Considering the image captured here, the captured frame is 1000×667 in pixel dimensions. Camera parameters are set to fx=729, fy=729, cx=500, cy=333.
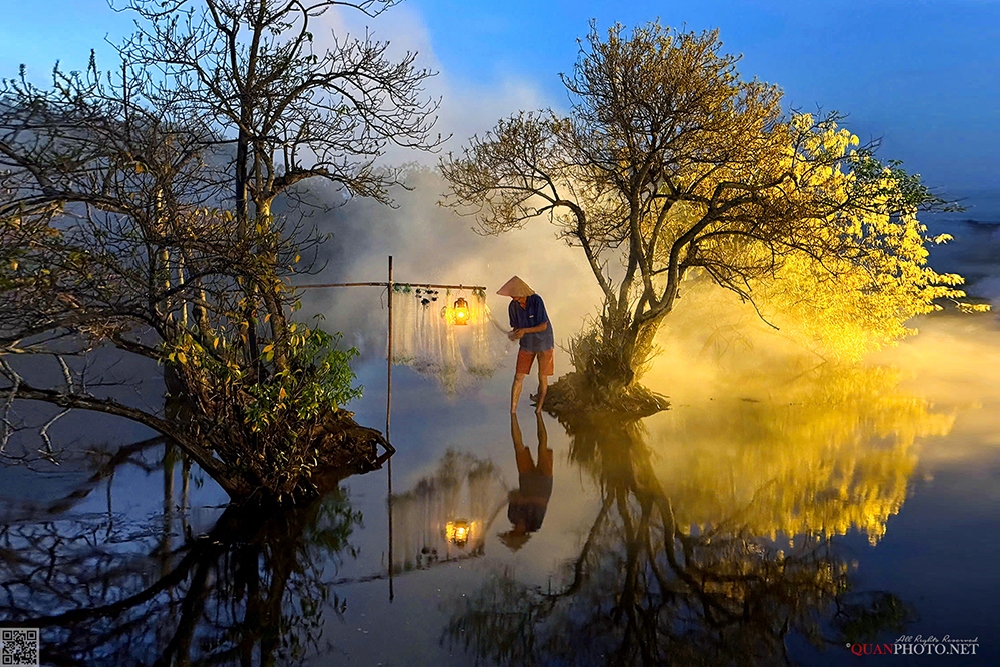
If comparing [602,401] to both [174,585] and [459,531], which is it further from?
[174,585]

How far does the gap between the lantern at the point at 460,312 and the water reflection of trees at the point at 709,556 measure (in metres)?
2.38

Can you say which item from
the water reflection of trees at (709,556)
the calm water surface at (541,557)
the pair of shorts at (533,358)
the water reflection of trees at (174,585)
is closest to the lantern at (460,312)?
the pair of shorts at (533,358)

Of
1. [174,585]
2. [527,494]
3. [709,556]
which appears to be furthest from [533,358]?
[174,585]

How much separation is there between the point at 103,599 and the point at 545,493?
4.32 m

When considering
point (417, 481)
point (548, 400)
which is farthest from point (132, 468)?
point (548, 400)

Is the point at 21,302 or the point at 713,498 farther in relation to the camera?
the point at 713,498

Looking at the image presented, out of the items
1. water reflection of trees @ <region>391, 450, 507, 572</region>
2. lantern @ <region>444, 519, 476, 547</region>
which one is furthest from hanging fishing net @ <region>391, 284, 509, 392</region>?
lantern @ <region>444, 519, 476, 547</region>

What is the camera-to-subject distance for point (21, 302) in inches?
215

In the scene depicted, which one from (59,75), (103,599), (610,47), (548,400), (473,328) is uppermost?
(610,47)

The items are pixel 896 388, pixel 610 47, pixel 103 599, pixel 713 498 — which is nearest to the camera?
pixel 103 599

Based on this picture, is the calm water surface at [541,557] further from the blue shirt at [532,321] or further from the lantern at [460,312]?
the lantern at [460,312]

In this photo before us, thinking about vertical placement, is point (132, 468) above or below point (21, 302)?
below

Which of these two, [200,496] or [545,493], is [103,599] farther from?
[545,493]

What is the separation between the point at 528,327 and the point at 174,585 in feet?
22.1
